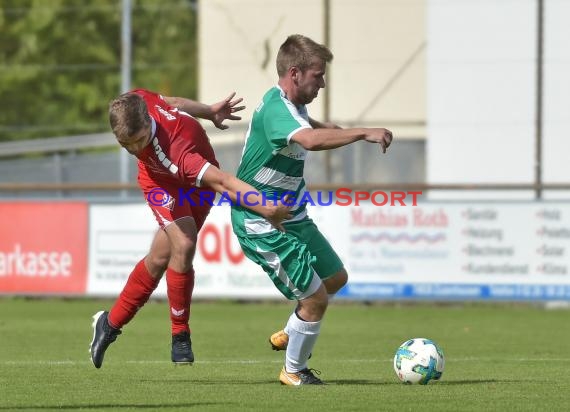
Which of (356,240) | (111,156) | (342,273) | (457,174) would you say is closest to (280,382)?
(342,273)

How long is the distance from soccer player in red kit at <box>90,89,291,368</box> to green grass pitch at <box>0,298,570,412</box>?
15.0 inches

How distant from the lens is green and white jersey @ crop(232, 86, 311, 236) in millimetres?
8234

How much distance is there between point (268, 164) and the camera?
8.41m

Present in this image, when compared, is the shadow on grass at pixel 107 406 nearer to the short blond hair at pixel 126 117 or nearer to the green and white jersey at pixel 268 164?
the green and white jersey at pixel 268 164

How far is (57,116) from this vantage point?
3653 centimetres

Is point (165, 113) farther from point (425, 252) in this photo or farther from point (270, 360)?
point (425, 252)

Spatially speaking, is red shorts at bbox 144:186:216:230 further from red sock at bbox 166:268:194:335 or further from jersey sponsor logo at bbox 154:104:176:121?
jersey sponsor logo at bbox 154:104:176:121

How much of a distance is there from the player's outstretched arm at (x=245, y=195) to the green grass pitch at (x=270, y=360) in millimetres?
1056

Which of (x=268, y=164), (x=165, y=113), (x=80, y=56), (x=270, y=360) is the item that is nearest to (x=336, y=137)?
(x=268, y=164)

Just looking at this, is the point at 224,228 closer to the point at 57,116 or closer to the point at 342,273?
the point at 342,273

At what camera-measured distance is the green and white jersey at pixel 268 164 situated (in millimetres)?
8234

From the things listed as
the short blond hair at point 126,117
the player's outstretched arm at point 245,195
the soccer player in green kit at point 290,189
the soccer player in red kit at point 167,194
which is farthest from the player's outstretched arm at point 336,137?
the short blond hair at point 126,117

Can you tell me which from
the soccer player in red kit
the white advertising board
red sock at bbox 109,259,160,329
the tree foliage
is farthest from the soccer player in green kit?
the tree foliage

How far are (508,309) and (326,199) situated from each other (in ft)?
9.22
